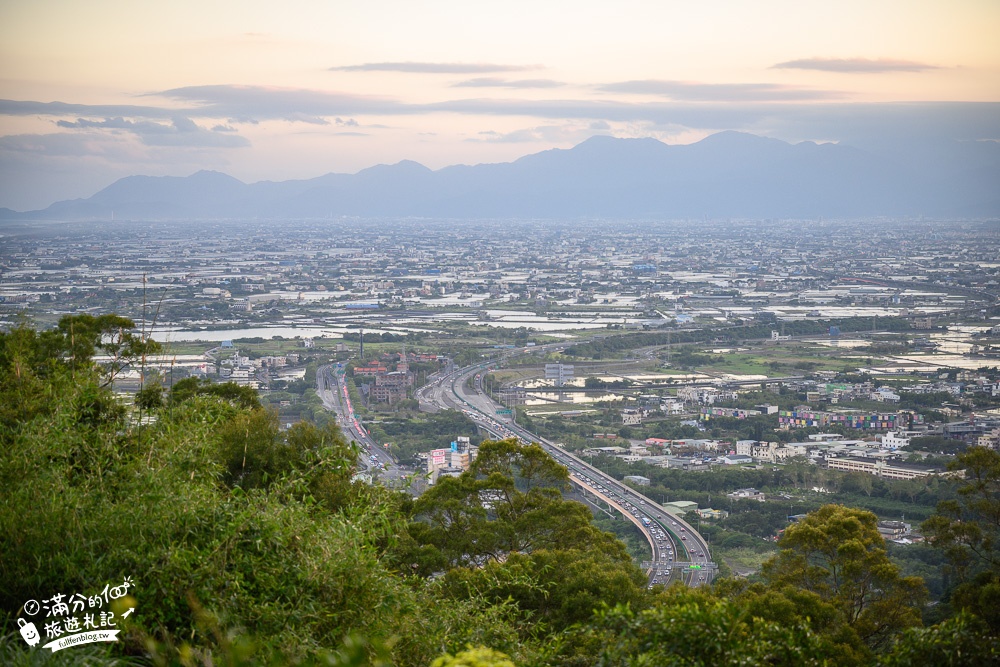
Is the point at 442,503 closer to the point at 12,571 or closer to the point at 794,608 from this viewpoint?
the point at 794,608

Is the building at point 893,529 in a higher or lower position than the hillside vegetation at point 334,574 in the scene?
lower

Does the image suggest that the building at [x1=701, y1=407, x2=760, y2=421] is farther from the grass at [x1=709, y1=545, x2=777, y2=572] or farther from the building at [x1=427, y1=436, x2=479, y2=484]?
the grass at [x1=709, y1=545, x2=777, y2=572]

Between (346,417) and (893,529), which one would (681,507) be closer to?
(893,529)

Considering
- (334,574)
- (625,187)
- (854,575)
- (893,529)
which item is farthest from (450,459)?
(625,187)

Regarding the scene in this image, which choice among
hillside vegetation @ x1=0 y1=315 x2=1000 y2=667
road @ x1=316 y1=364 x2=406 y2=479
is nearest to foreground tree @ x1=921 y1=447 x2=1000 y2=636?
hillside vegetation @ x1=0 y1=315 x2=1000 y2=667

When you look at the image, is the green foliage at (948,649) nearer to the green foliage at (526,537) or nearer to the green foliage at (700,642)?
the green foliage at (700,642)

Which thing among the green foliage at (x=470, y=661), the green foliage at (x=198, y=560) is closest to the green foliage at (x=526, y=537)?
the green foliage at (x=198, y=560)

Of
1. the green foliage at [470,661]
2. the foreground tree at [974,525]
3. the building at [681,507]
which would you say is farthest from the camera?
the building at [681,507]
